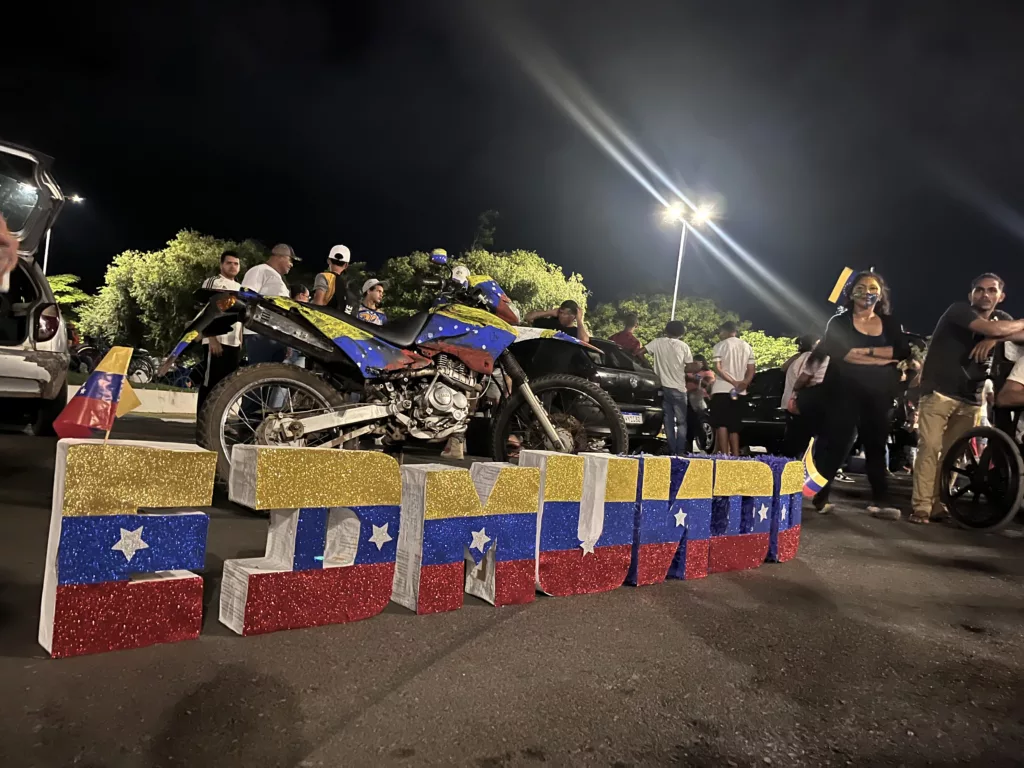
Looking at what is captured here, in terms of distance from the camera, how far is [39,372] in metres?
5.58

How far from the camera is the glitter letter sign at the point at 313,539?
2.20 metres

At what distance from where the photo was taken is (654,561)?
320 cm

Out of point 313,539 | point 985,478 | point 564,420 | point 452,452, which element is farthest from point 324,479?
point 985,478

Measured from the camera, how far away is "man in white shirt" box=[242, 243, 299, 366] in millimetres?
5910

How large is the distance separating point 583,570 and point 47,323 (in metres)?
5.26

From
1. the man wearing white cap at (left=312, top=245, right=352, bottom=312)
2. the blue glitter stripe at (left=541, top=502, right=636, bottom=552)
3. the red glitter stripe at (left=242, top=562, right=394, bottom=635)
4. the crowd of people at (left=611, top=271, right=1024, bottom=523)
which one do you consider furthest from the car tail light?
the crowd of people at (left=611, top=271, right=1024, bottom=523)

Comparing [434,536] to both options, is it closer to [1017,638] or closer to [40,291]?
[1017,638]

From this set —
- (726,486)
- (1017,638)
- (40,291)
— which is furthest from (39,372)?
(1017,638)

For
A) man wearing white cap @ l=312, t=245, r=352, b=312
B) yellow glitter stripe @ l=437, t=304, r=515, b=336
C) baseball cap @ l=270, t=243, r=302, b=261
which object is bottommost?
yellow glitter stripe @ l=437, t=304, r=515, b=336

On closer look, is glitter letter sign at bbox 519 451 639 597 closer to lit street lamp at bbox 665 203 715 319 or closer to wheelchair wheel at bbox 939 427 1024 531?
wheelchair wheel at bbox 939 427 1024 531

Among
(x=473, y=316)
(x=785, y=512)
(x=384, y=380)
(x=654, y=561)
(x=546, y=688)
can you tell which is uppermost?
(x=473, y=316)

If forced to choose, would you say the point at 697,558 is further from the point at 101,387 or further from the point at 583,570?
the point at 101,387

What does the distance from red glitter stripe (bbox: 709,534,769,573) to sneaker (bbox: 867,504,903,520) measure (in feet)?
9.39

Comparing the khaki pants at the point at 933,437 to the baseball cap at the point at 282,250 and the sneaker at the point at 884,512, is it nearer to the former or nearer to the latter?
the sneaker at the point at 884,512
